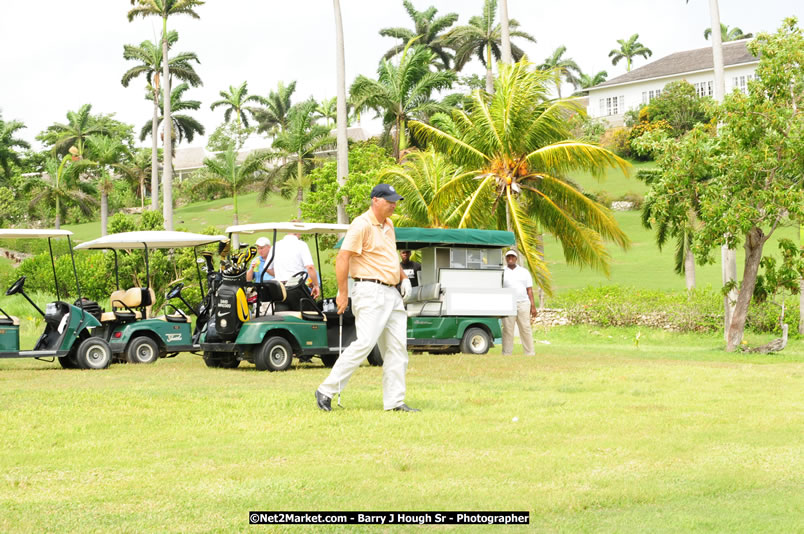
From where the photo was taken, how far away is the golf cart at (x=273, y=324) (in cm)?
1320

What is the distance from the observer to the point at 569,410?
27.2ft

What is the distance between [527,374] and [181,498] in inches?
281

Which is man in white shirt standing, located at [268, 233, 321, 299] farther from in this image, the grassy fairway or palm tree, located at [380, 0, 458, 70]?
palm tree, located at [380, 0, 458, 70]

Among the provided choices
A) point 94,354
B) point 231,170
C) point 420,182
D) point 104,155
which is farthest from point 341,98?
point 104,155

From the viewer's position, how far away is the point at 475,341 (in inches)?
651

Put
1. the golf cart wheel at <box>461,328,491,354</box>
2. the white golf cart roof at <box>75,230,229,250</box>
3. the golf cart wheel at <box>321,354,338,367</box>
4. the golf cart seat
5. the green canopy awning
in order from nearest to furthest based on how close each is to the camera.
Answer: the golf cart seat → the golf cart wheel at <box>321,354,338,367</box> → the white golf cart roof at <box>75,230,229,250</box> → the green canopy awning → the golf cart wheel at <box>461,328,491,354</box>

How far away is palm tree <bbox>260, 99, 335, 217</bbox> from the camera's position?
50.3 m

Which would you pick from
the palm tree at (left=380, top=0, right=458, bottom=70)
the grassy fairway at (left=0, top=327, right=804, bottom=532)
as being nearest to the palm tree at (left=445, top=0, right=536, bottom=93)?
the palm tree at (left=380, top=0, right=458, bottom=70)

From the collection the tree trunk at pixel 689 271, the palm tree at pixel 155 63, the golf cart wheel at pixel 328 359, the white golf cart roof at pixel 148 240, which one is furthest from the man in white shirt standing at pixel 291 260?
the palm tree at pixel 155 63

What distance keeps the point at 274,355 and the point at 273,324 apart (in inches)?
17.6

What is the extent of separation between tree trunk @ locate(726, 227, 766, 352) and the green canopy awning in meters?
6.01

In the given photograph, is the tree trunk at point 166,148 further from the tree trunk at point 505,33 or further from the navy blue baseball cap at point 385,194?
the navy blue baseball cap at point 385,194

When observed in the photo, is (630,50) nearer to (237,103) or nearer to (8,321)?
(237,103)

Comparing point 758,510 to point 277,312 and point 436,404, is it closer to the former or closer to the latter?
point 436,404
